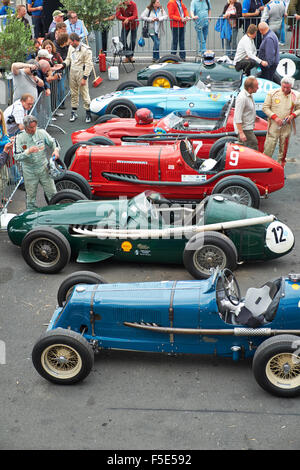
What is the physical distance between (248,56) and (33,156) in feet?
22.0

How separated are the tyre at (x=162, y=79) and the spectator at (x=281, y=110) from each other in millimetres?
4376

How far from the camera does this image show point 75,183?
33.1 ft

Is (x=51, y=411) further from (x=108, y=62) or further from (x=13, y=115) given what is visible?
(x=108, y=62)

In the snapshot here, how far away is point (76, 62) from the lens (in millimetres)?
14102

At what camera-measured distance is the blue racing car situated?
41.3ft

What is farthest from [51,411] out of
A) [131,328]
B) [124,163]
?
[124,163]

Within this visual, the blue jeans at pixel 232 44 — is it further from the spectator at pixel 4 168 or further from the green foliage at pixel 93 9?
the spectator at pixel 4 168

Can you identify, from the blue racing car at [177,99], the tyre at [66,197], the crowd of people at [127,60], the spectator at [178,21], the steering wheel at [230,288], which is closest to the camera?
the steering wheel at [230,288]

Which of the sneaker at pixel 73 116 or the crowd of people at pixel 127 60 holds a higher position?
the crowd of people at pixel 127 60

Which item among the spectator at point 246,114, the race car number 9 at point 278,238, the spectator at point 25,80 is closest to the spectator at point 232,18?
the spectator at point 25,80

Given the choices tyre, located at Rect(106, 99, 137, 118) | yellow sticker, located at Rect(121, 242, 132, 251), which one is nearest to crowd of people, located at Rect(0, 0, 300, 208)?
tyre, located at Rect(106, 99, 137, 118)

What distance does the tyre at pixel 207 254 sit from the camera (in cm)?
805

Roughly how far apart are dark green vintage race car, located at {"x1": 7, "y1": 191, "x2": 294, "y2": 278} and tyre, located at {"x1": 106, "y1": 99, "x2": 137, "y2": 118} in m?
4.80

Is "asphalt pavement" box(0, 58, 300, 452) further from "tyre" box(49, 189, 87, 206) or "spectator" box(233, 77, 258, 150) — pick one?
"spectator" box(233, 77, 258, 150)
